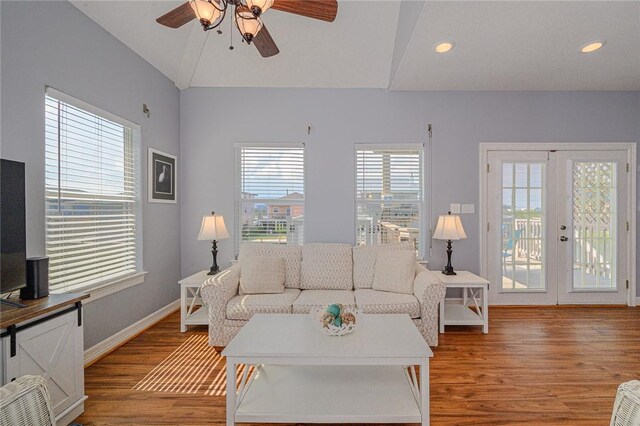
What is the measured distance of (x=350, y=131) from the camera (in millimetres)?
3891

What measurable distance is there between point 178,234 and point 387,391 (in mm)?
3112

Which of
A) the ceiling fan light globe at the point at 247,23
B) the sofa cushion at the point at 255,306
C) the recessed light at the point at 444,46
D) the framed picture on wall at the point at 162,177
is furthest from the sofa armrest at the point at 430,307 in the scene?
the framed picture on wall at the point at 162,177

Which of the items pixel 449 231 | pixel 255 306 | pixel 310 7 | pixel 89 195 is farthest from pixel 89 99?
pixel 449 231

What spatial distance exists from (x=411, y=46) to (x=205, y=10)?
1899 millimetres

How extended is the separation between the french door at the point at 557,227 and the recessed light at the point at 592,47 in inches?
47.3

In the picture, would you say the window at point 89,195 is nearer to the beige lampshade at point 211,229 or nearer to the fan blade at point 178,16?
the beige lampshade at point 211,229

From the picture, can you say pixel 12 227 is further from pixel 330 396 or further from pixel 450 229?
pixel 450 229

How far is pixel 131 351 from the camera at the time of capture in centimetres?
273

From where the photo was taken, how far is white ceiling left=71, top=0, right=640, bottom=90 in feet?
8.16

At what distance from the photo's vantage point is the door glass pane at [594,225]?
12.7ft

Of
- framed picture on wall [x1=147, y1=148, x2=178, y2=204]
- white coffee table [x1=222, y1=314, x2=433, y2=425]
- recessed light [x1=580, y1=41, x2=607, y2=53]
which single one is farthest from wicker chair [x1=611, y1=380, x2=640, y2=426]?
framed picture on wall [x1=147, y1=148, x2=178, y2=204]

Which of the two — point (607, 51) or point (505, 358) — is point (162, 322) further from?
point (607, 51)

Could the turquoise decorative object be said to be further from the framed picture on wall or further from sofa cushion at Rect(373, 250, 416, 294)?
the framed picture on wall

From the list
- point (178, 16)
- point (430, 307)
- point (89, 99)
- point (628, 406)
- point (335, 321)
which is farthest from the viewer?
point (430, 307)
